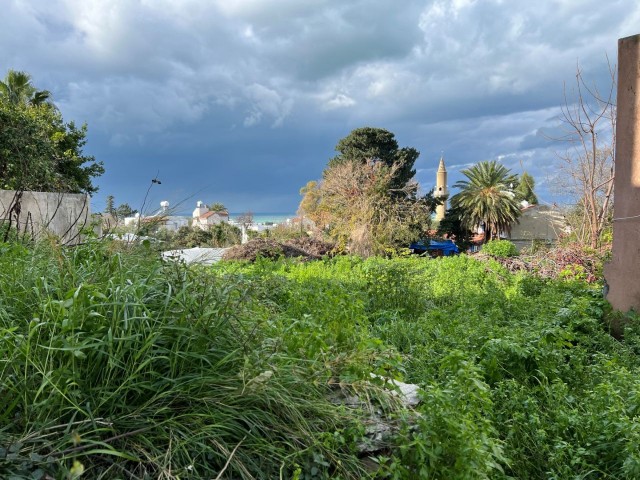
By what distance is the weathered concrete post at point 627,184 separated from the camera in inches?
175

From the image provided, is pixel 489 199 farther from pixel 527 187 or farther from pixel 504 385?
pixel 504 385

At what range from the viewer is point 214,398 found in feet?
5.05

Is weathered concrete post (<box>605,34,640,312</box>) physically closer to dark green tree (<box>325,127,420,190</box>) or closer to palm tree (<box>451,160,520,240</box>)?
dark green tree (<box>325,127,420,190</box>)

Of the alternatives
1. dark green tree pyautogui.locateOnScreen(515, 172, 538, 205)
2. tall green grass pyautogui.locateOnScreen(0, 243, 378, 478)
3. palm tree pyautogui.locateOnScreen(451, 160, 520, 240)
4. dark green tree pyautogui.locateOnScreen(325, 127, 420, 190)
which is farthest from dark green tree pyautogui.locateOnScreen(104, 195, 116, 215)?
dark green tree pyautogui.locateOnScreen(515, 172, 538, 205)

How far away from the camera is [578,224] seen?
10.6 m

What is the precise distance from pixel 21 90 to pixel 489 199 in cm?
2543

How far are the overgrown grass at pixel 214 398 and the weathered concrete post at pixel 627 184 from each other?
2428 mm

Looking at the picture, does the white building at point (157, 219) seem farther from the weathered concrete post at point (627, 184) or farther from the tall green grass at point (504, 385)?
the weathered concrete post at point (627, 184)

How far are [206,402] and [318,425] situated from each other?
0.44 meters

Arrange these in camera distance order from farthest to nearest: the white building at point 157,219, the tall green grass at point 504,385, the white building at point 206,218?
the white building at point 206,218 < the white building at point 157,219 < the tall green grass at point 504,385

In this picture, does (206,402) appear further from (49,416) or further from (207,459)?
(49,416)

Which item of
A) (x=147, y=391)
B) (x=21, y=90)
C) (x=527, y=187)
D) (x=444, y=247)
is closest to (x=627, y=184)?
(x=147, y=391)

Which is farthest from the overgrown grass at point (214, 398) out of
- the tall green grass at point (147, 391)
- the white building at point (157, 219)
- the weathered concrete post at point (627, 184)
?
the weathered concrete post at point (627, 184)

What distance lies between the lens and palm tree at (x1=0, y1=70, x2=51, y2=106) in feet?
57.3
